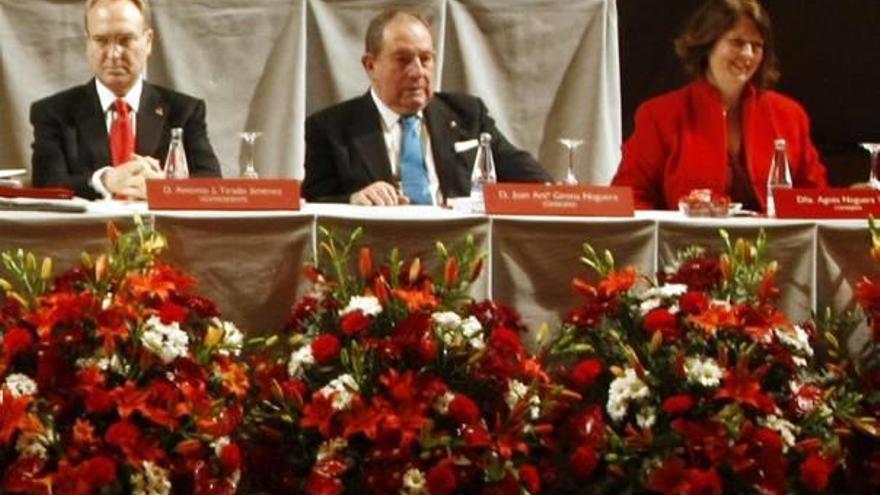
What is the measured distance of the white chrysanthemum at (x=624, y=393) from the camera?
265 cm

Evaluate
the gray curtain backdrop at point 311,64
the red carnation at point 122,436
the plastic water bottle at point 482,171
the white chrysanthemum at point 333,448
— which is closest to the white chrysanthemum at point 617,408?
the white chrysanthemum at point 333,448

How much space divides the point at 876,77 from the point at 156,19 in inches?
83.8

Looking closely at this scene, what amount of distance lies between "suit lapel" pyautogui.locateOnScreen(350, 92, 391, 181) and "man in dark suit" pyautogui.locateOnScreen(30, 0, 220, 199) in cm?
34

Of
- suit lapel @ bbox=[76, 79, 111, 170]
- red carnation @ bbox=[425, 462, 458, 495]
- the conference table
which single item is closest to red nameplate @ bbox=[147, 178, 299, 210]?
the conference table


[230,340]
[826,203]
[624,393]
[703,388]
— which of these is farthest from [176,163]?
[826,203]

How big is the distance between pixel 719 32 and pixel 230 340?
1665 millimetres

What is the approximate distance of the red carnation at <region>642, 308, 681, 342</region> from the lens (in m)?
2.68

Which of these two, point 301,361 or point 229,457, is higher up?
point 301,361

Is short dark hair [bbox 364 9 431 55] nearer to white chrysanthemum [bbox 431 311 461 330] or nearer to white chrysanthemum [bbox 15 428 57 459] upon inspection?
white chrysanthemum [bbox 431 311 461 330]

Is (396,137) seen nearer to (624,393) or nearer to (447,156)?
(447,156)

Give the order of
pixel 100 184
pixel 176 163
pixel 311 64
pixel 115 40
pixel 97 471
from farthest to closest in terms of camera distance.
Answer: pixel 311 64
pixel 115 40
pixel 100 184
pixel 176 163
pixel 97 471

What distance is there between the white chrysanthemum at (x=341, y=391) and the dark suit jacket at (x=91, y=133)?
1267 mm

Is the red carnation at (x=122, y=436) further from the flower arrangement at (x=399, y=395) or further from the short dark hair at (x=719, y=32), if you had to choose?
the short dark hair at (x=719, y=32)

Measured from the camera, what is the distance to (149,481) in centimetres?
250
